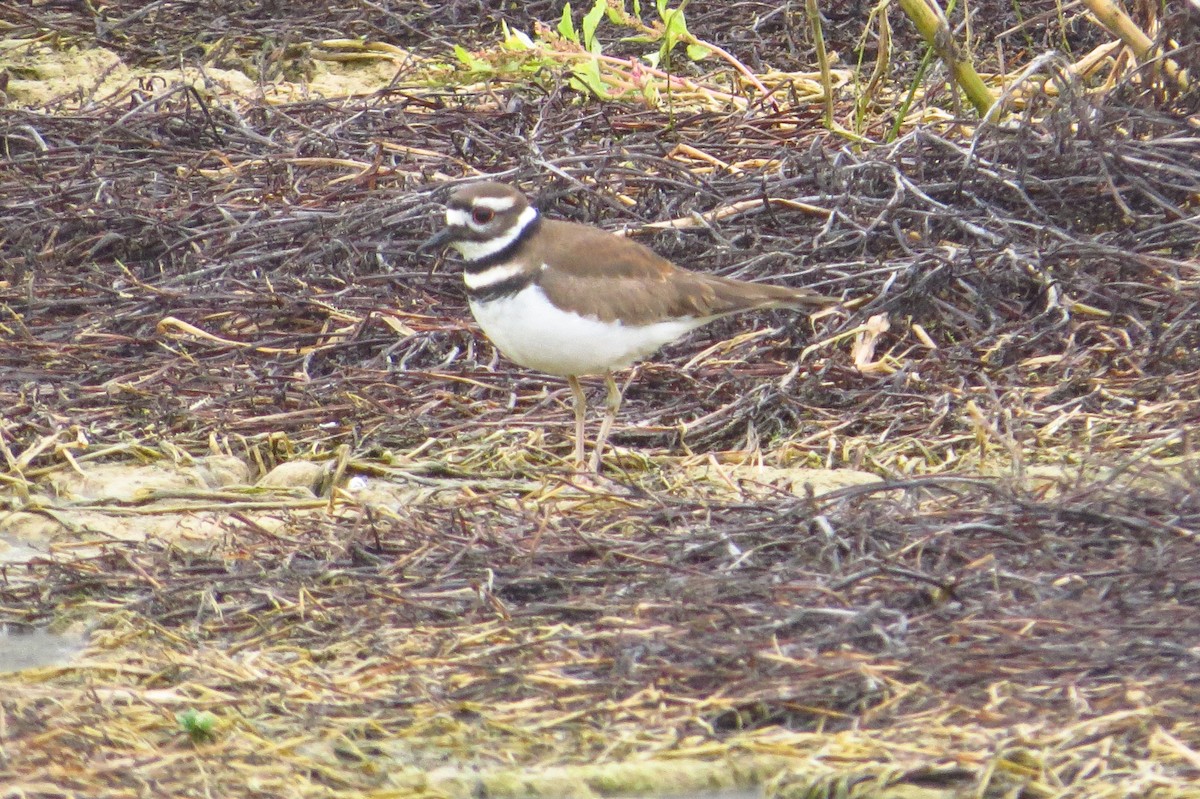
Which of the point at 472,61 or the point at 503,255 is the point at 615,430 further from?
the point at 472,61

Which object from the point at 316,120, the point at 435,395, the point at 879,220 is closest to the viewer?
the point at 435,395

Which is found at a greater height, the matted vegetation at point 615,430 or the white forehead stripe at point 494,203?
the white forehead stripe at point 494,203

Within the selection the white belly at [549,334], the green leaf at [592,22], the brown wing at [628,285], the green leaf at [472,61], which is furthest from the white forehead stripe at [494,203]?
the green leaf at [472,61]

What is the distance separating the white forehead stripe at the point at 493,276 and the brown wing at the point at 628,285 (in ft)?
0.26

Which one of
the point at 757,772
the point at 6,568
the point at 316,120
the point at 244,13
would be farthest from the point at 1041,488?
the point at 244,13

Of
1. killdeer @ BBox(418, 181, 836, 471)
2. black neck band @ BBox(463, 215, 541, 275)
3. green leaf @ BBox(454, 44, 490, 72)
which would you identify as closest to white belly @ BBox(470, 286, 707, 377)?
killdeer @ BBox(418, 181, 836, 471)

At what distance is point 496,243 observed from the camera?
5.59m

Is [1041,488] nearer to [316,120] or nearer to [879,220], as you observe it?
[879,220]

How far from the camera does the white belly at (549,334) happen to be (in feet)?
17.8

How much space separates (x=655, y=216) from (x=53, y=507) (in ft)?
10.2

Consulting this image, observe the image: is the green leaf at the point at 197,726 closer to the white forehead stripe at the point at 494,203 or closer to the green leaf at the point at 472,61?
the white forehead stripe at the point at 494,203

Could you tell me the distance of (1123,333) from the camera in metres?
6.31

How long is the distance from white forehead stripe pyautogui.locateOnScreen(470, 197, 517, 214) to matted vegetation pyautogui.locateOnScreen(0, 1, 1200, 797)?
79 centimetres

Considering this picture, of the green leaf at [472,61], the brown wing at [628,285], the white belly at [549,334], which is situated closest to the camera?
the white belly at [549,334]
